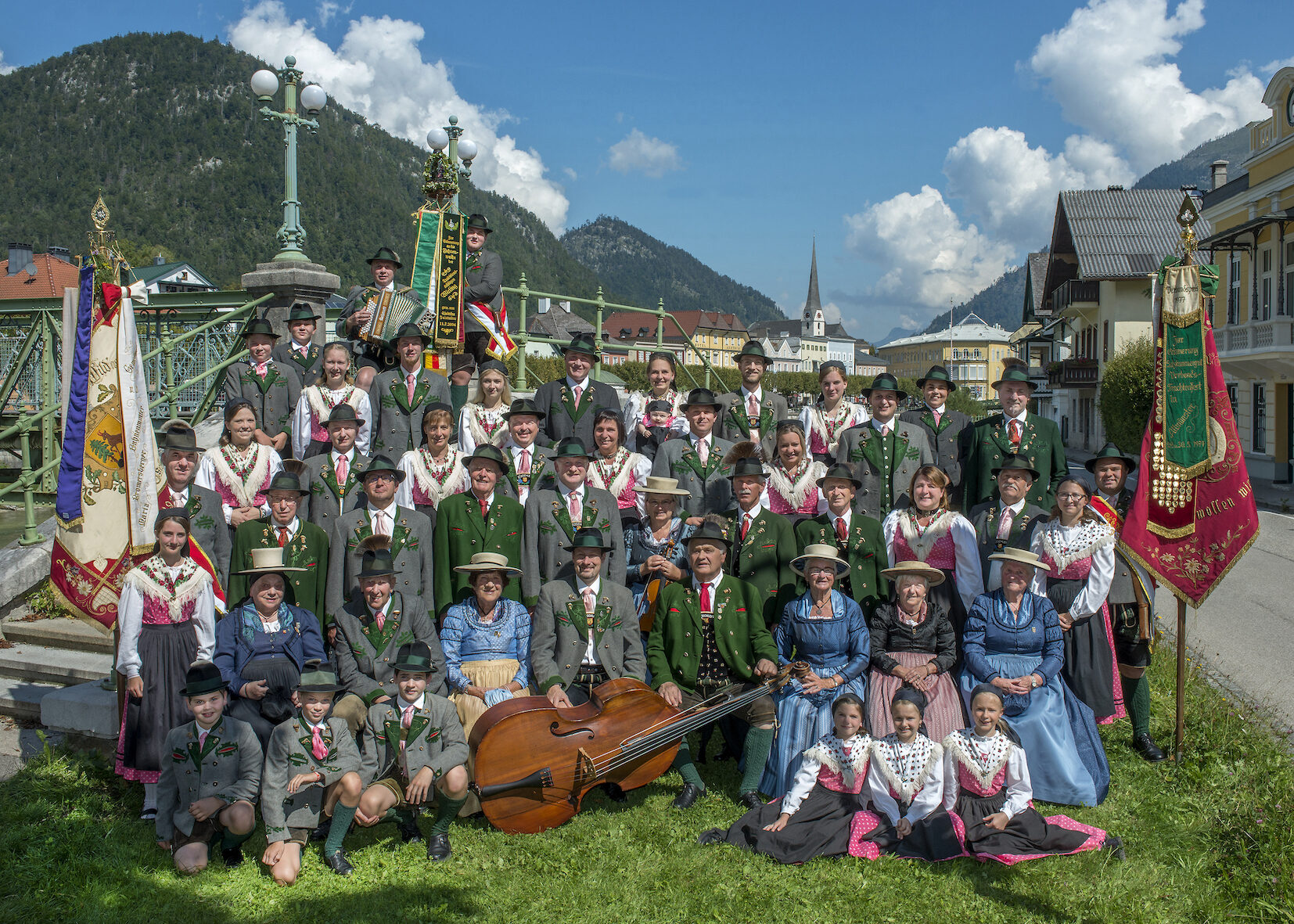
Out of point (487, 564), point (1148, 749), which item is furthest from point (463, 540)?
point (1148, 749)

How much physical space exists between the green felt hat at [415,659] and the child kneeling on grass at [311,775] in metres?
0.35

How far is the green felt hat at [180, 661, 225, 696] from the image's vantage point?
4.74 meters

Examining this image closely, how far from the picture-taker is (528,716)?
194 inches

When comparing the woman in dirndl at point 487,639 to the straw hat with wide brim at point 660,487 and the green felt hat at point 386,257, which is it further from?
the green felt hat at point 386,257

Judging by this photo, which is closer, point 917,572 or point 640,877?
point 640,877

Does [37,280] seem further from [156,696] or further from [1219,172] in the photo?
[1219,172]

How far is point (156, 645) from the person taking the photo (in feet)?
17.0

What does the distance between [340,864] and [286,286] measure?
6640 mm

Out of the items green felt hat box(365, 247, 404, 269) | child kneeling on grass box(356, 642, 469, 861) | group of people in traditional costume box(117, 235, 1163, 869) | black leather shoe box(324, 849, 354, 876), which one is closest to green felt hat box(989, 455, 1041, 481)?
group of people in traditional costume box(117, 235, 1163, 869)

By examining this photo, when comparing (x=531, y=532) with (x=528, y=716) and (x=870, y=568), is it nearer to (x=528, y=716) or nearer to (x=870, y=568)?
(x=528, y=716)

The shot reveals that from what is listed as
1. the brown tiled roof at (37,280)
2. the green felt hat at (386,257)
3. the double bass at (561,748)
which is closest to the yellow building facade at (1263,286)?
the green felt hat at (386,257)

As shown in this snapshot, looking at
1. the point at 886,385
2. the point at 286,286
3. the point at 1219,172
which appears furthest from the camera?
the point at 1219,172

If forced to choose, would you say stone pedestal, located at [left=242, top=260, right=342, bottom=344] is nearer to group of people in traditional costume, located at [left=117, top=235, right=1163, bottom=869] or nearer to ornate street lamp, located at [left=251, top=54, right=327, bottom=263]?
ornate street lamp, located at [left=251, top=54, right=327, bottom=263]

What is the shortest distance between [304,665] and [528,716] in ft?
4.53
